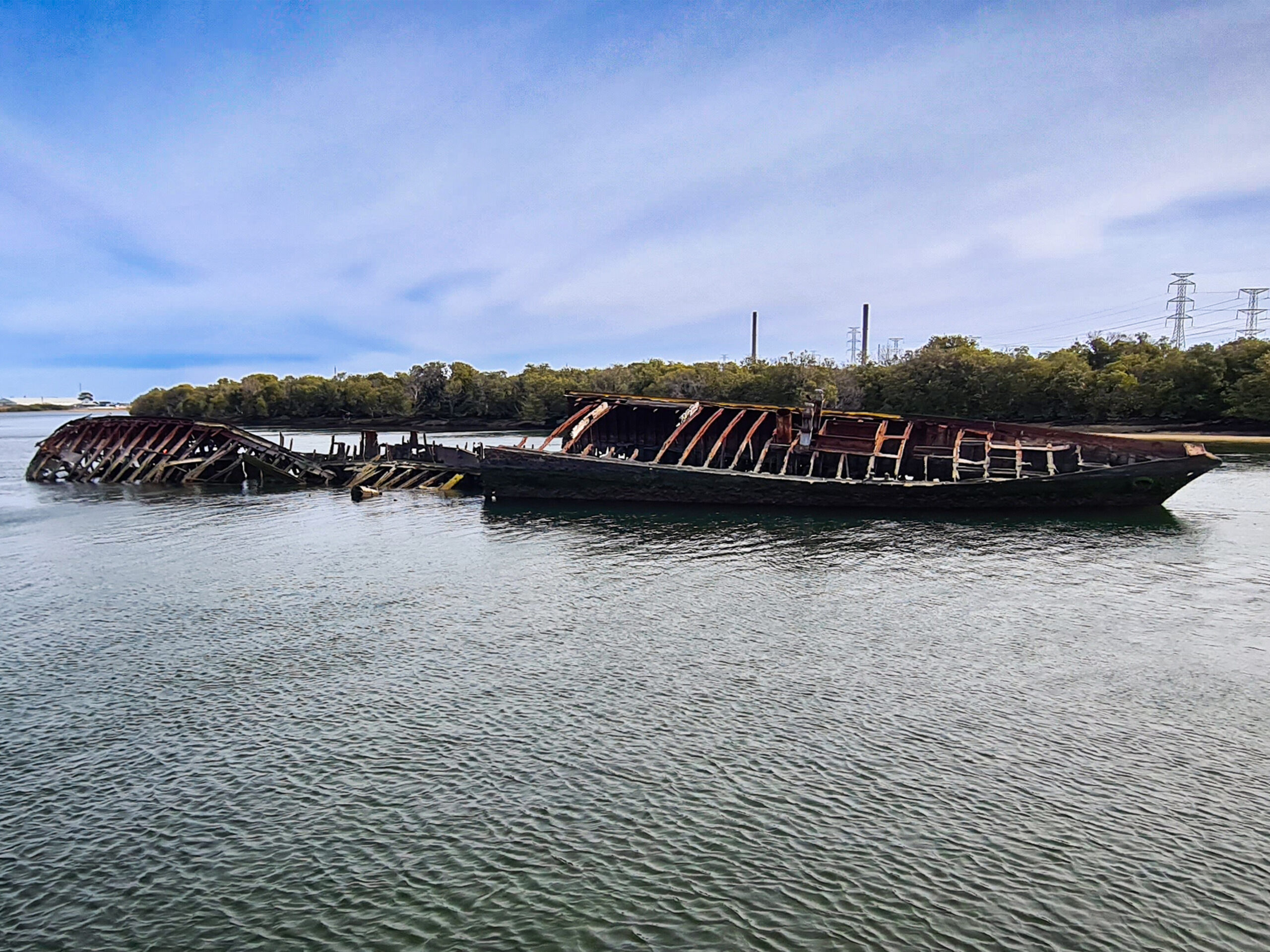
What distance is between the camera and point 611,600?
19.7 m

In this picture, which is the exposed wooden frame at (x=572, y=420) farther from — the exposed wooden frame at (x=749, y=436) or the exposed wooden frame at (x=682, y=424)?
the exposed wooden frame at (x=749, y=436)

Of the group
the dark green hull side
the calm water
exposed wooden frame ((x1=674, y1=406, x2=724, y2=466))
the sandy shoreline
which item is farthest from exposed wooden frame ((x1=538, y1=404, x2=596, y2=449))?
the sandy shoreline

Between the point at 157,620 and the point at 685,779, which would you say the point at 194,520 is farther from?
the point at 685,779

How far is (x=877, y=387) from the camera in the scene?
351 feet

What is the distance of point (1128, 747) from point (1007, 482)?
23387 millimetres

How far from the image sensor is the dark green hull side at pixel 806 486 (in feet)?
106

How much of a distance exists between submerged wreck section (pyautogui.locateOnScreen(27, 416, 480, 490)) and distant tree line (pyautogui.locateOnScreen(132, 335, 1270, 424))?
23918mm

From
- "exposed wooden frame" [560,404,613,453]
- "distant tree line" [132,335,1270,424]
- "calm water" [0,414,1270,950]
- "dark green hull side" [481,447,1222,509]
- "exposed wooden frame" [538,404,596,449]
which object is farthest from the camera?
"distant tree line" [132,335,1270,424]

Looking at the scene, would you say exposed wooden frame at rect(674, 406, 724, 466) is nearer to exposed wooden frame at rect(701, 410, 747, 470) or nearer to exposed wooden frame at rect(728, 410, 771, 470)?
exposed wooden frame at rect(701, 410, 747, 470)

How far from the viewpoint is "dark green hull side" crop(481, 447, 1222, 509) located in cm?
3238

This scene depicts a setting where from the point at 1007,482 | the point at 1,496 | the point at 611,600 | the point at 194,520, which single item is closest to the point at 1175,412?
the point at 1007,482

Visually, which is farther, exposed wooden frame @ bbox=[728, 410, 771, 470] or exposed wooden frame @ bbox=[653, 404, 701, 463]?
exposed wooden frame @ bbox=[653, 404, 701, 463]

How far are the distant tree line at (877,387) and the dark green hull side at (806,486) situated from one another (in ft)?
29.4

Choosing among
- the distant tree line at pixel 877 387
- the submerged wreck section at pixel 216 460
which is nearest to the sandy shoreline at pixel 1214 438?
the distant tree line at pixel 877 387
